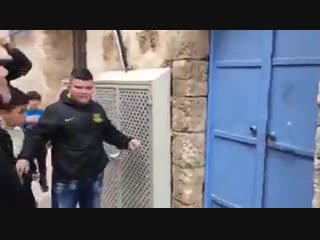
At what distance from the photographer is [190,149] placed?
111 inches

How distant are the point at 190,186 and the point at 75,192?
719 millimetres

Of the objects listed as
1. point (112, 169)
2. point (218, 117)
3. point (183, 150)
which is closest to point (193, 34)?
point (218, 117)

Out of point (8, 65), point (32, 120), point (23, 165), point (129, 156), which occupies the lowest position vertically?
point (129, 156)

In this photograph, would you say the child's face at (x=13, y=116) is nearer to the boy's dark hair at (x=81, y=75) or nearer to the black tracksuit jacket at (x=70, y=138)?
the black tracksuit jacket at (x=70, y=138)

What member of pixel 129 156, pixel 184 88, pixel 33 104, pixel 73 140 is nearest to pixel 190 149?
pixel 184 88

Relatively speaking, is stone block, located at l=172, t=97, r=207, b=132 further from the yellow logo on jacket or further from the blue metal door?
the yellow logo on jacket

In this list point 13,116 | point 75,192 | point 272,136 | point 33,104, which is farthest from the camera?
point 33,104

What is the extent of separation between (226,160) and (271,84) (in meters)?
0.63

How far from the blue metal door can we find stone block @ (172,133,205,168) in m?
0.05

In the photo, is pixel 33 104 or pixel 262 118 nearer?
pixel 262 118

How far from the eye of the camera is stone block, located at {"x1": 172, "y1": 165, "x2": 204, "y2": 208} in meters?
2.86

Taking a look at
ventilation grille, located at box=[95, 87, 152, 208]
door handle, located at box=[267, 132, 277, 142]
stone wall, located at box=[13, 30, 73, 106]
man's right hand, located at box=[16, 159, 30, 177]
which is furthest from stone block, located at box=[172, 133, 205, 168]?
stone wall, located at box=[13, 30, 73, 106]

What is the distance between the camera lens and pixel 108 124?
271 centimetres

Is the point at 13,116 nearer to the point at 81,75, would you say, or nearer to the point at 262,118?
the point at 81,75
